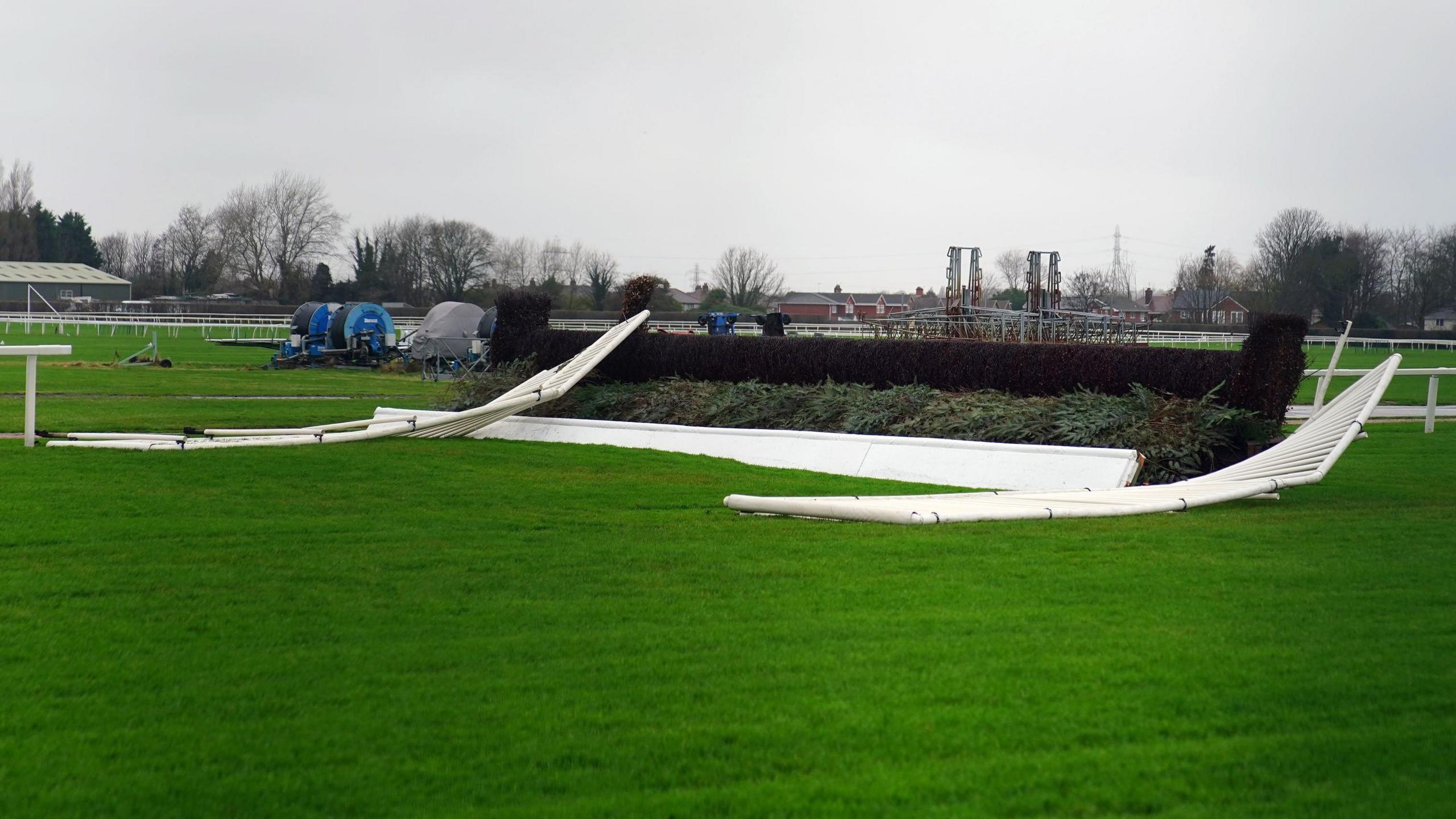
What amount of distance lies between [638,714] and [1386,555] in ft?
16.1

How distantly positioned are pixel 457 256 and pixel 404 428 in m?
63.5

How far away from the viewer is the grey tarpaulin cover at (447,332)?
2936cm

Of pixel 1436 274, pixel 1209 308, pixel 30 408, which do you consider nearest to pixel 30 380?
pixel 30 408

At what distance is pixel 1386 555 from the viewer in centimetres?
693

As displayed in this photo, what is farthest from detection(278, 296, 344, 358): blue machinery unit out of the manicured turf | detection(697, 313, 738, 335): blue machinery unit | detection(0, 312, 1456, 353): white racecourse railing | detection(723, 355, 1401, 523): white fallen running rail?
detection(723, 355, 1401, 523): white fallen running rail

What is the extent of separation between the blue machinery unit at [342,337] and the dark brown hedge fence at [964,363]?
1606 cm

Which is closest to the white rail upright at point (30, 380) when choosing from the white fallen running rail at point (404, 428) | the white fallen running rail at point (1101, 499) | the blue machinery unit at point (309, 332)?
the white fallen running rail at point (404, 428)

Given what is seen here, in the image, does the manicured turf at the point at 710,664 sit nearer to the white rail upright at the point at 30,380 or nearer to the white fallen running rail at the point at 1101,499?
the white fallen running rail at the point at 1101,499

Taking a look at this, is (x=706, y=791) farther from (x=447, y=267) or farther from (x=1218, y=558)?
(x=447, y=267)

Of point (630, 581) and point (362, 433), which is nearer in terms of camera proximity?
point (630, 581)

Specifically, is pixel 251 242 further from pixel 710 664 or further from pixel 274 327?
pixel 710 664

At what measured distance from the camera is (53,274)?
89000mm

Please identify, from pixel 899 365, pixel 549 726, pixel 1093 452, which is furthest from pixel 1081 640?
pixel 899 365

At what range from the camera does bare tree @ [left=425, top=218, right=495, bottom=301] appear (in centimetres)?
7444
